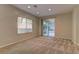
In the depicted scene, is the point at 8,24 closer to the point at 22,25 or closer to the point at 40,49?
the point at 22,25

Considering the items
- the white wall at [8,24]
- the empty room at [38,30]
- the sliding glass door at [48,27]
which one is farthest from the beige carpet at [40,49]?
the sliding glass door at [48,27]

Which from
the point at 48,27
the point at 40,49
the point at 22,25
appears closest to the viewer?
the point at 40,49

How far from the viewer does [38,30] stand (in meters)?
12.8

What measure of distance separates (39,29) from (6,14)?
23.8 feet

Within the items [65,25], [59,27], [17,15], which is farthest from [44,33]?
[17,15]

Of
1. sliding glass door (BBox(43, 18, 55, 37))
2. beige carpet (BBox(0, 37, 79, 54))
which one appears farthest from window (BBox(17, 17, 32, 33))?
sliding glass door (BBox(43, 18, 55, 37))

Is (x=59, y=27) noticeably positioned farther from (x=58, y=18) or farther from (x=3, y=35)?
(x=3, y=35)

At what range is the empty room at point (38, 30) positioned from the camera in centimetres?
508

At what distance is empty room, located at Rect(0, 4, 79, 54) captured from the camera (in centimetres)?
508

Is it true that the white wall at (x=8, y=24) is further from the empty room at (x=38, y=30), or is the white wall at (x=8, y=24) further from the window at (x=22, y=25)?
the window at (x=22, y=25)

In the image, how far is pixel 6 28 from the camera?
5.95 m

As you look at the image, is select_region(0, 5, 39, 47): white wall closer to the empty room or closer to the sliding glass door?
the empty room

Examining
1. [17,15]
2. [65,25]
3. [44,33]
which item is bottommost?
[44,33]

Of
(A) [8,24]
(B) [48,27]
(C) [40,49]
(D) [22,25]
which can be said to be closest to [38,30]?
(B) [48,27]
